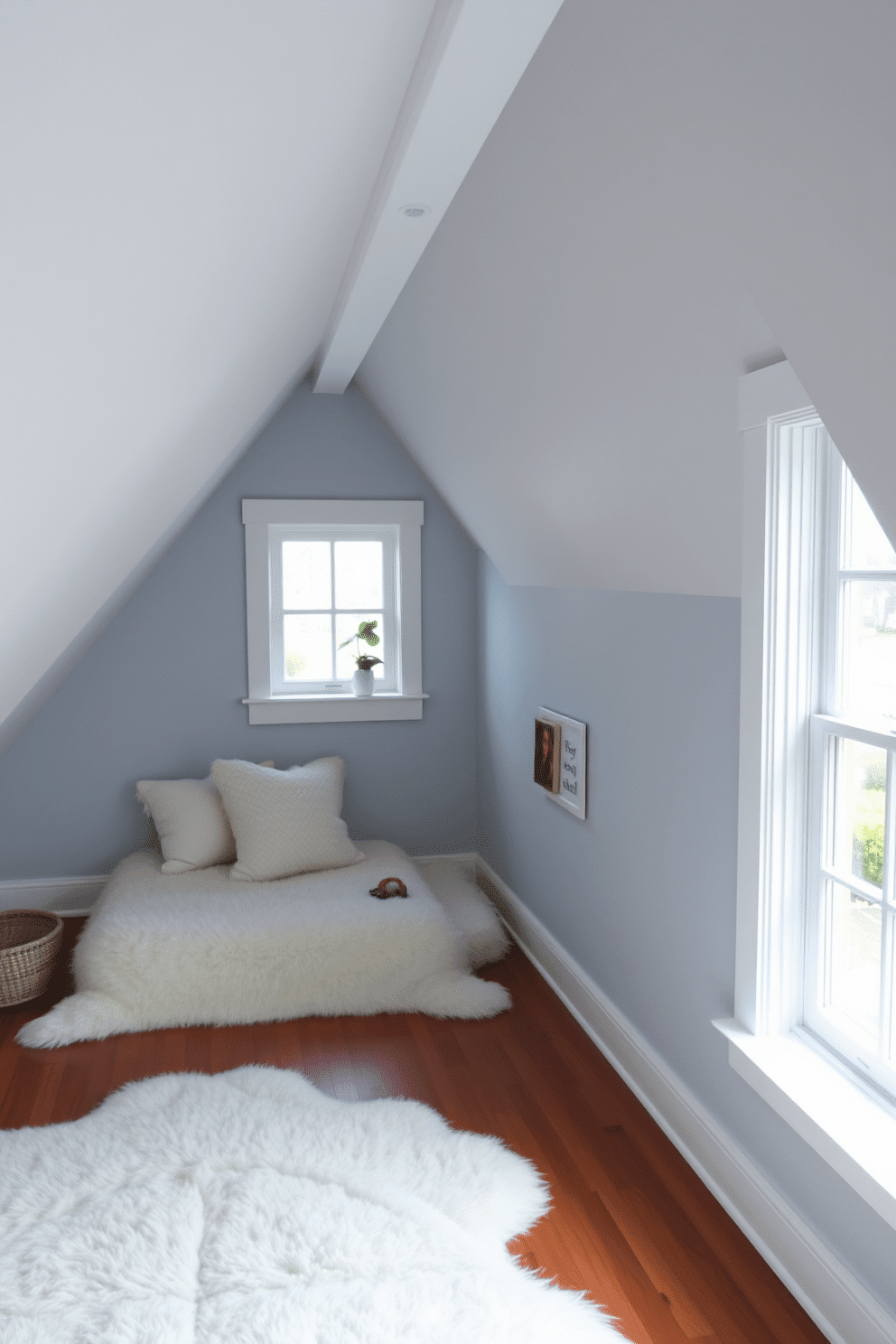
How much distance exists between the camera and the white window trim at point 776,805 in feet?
6.26

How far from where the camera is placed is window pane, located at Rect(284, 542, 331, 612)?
4500mm

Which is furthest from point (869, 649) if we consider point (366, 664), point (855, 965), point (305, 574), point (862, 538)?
point (305, 574)

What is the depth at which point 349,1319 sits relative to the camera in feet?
6.31

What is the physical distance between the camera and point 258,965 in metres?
3.36

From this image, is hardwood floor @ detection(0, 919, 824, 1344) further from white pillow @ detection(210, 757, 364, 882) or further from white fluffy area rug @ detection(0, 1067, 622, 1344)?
white pillow @ detection(210, 757, 364, 882)

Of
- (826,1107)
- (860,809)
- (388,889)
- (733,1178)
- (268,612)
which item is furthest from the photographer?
(268,612)

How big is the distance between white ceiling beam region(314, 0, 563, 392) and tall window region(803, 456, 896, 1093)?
96cm

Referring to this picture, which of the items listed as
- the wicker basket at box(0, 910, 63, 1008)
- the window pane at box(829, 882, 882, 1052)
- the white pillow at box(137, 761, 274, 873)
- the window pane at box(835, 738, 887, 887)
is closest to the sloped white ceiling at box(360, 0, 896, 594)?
the window pane at box(835, 738, 887, 887)

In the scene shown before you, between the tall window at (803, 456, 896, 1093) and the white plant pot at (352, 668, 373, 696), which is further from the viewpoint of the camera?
the white plant pot at (352, 668, 373, 696)

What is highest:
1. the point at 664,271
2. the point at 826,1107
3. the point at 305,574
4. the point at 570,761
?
the point at 664,271

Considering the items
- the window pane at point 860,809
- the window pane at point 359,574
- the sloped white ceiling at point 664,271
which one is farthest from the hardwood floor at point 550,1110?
the window pane at point 359,574

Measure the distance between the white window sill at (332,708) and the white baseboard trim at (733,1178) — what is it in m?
1.45

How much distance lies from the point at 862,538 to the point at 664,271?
686mm

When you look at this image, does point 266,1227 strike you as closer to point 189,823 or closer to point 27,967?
point 27,967
